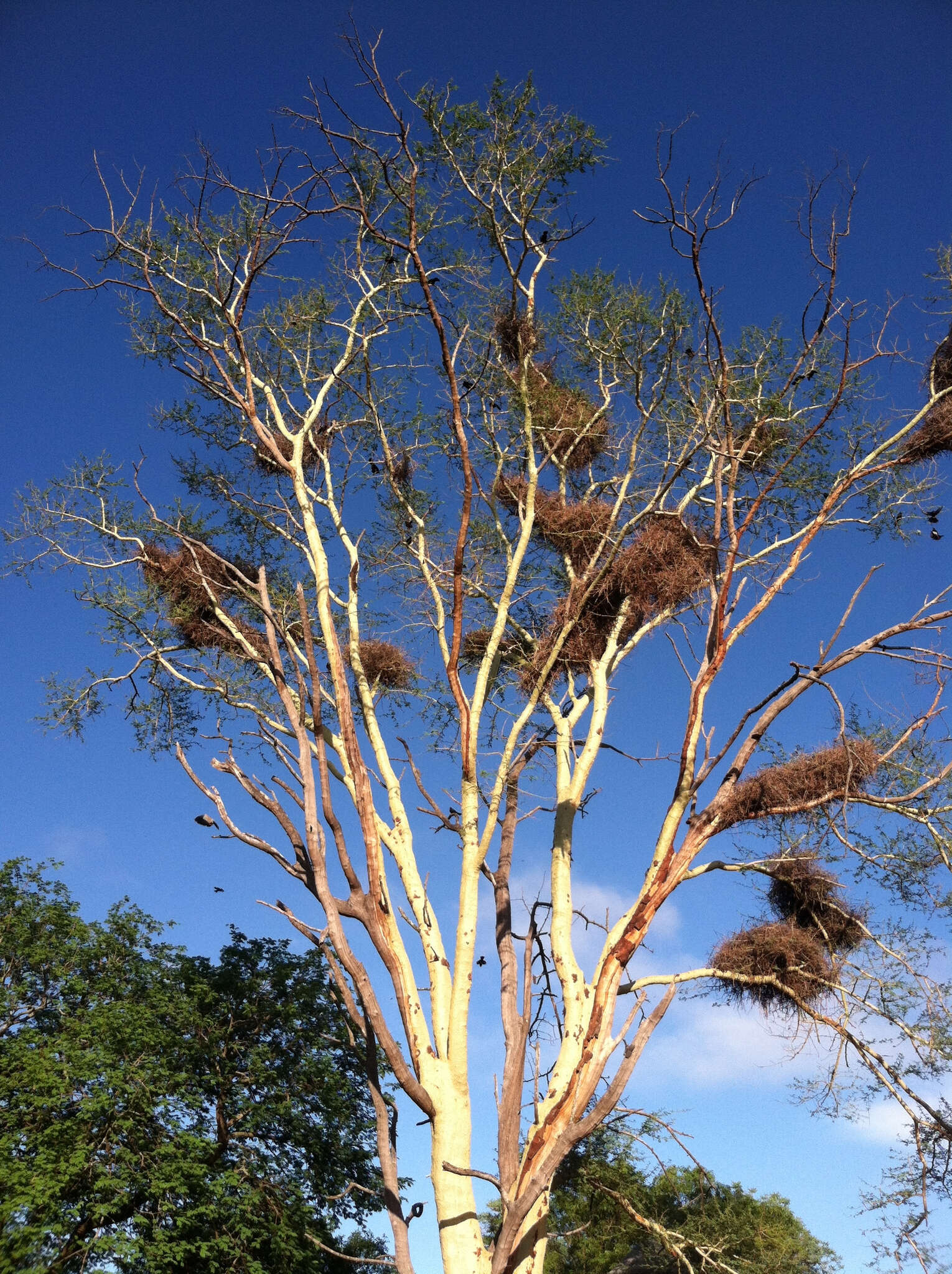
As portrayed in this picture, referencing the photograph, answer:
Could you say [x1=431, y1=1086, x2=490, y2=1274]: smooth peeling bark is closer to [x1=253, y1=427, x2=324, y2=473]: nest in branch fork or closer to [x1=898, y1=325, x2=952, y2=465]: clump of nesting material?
[x1=253, y1=427, x2=324, y2=473]: nest in branch fork

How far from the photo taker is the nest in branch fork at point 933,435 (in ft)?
25.4

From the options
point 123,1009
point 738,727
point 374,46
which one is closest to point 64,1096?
point 123,1009

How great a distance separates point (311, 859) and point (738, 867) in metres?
3.16

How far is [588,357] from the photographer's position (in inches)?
338

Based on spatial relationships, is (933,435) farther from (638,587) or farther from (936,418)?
(638,587)

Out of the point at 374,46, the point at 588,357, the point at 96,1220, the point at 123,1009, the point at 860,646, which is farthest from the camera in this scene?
the point at 123,1009

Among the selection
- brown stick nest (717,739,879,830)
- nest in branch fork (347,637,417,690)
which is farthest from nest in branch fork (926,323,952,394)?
nest in branch fork (347,637,417,690)

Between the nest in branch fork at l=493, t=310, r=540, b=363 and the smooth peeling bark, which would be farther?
the nest in branch fork at l=493, t=310, r=540, b=363

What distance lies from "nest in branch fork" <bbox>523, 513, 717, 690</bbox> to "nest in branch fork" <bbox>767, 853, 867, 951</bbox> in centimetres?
220

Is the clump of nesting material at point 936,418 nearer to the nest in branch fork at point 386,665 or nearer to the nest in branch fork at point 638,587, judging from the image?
the nest in branch fork at point 638,587

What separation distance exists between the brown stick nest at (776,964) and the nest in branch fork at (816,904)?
0.15 metres

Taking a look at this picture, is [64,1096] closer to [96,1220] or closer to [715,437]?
[96,1220]

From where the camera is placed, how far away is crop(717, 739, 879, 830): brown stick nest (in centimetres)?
681

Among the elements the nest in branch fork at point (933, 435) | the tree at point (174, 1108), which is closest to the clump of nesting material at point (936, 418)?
the nest in branch fork at point (933, 435)
